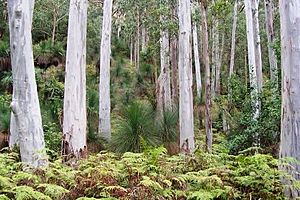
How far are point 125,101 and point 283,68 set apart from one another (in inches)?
655

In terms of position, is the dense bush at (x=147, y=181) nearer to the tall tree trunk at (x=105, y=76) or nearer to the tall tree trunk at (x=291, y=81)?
the tall tree trunk at (x=291, y=81)

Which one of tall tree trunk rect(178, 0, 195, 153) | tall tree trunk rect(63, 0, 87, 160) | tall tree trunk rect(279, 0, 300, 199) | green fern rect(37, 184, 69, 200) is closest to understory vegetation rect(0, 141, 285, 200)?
green fern rect(37, 184, 69, 200)

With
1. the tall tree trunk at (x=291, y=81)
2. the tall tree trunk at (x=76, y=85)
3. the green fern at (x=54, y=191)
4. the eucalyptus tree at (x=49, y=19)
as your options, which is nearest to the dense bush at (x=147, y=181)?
the green fern at (x=54, y=191)

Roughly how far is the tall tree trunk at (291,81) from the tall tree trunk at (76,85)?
4596 mm

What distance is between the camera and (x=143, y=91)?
24562 millimetres

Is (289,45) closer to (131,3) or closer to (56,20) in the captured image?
(131,3)

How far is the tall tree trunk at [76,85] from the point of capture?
344 inches

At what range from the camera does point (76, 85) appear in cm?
908

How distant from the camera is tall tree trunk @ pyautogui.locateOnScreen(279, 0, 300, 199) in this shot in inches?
201

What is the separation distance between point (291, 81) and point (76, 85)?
199 inches

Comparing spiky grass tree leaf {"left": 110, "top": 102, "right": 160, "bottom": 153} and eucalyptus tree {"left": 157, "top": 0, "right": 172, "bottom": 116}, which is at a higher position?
eucalyptus tree {"left": 157, "top": 0, "right": 172, "bottom": 116}

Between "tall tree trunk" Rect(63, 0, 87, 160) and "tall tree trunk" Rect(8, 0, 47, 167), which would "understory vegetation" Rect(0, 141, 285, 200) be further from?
"tall tree trunk" Rect(63, 0, 87, 160)

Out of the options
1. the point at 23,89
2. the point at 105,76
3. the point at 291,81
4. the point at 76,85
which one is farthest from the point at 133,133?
the point at 291,81

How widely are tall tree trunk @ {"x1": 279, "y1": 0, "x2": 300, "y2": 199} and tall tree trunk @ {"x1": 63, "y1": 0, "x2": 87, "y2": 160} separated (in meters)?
4.60
